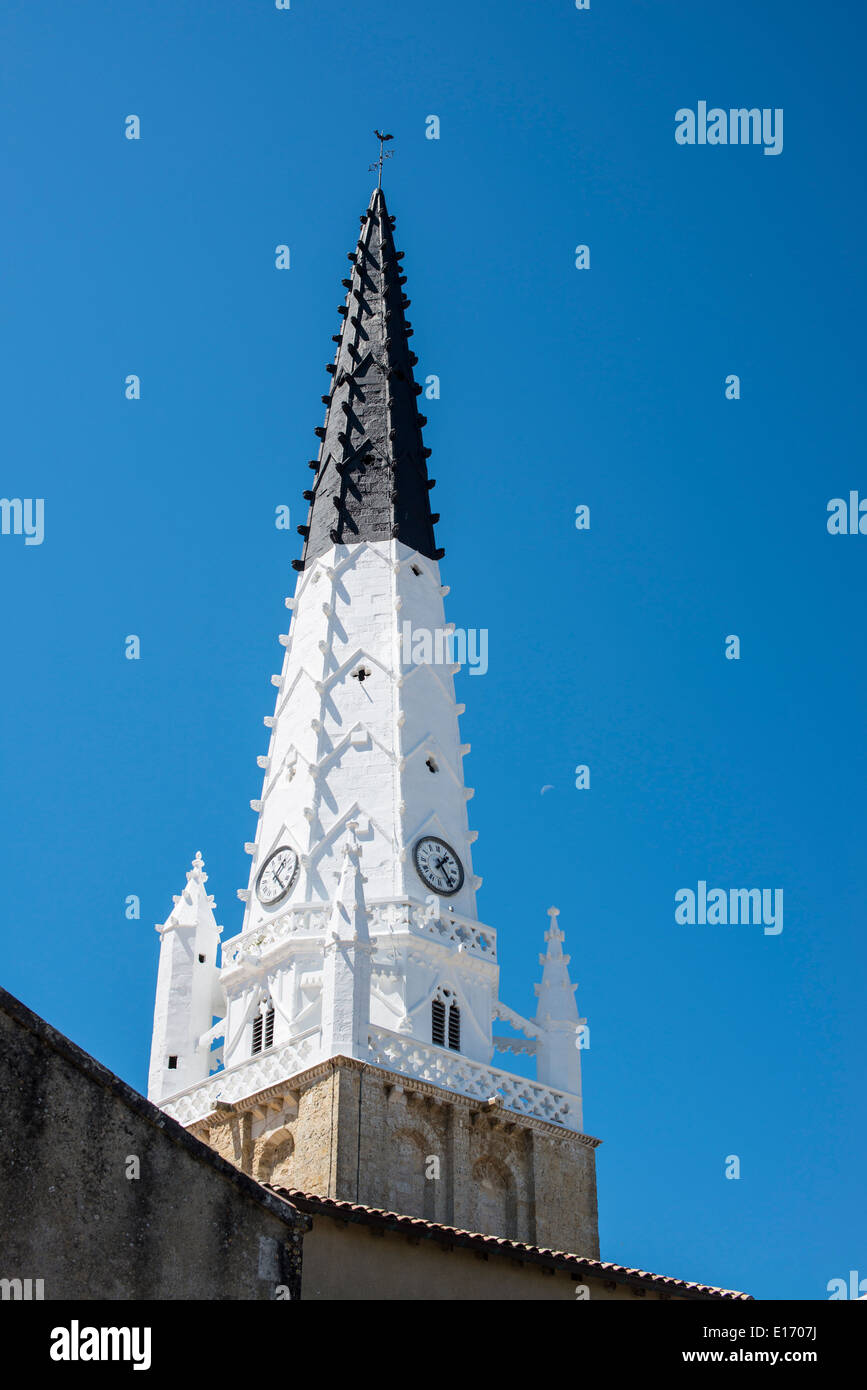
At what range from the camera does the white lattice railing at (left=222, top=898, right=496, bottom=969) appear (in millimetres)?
36219

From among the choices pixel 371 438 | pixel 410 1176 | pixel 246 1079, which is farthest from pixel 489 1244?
pixel 371 438

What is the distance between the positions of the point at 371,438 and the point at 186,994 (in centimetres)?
1486

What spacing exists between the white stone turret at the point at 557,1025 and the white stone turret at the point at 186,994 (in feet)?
22.9

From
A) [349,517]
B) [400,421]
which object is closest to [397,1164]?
[349,517]

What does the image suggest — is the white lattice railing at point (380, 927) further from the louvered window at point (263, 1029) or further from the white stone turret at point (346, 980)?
the white stone turret at point (346, 980)

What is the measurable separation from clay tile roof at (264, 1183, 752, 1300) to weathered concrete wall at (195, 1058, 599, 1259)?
4.08m

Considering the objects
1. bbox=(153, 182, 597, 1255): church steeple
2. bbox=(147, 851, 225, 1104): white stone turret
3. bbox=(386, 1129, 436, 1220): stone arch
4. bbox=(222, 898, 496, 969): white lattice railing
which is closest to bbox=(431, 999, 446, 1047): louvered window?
bbox=(153, 182, 597, 1255): church steeple

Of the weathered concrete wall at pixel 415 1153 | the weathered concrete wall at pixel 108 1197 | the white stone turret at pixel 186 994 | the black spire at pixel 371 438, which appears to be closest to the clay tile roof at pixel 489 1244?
the weathered concrete wall at pixel 415 1153

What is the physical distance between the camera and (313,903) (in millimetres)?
36531

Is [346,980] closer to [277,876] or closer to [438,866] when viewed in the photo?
[277,876]

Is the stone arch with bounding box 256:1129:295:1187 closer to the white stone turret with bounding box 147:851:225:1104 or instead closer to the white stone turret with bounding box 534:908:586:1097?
the white stone turret with bounding box 147:851:225:1104

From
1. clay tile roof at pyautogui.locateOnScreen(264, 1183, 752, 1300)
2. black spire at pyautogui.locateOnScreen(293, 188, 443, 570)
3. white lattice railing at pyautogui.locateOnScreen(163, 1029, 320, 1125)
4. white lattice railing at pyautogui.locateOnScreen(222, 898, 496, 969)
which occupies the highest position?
black spire at pyautogui.locateOnScreen(293, 188, 443, 570)

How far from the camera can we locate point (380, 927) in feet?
119
